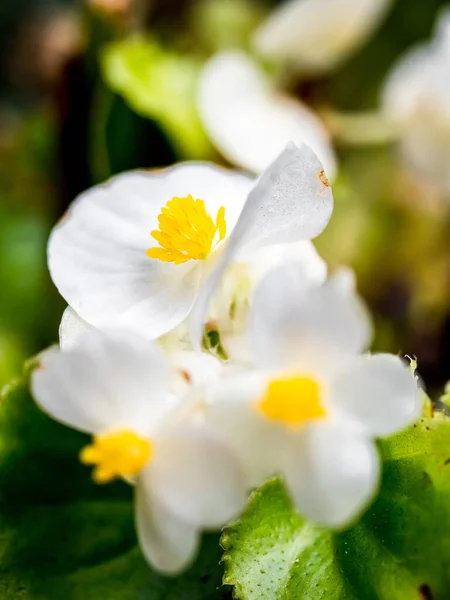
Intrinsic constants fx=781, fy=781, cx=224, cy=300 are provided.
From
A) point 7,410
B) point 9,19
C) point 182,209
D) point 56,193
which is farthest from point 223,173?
point 9,19

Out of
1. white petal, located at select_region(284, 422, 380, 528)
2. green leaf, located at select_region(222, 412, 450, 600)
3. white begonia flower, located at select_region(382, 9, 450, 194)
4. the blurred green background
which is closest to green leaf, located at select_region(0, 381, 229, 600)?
green leaf, located at select_region(222, 412, 450, 600)

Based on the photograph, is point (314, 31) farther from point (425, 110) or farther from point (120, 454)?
point (120, 454)

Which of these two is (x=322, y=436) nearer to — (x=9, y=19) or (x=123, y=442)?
(x=123, y=442)

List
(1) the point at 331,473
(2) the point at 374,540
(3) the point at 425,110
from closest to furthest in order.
Answer: (1) the point at 331,473, (2) the point at 374,540, (3) the point at 425,110

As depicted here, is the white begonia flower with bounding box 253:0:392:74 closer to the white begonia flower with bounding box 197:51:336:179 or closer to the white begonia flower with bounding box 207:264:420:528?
the white begonia flower with bounding box 197:51:336:179

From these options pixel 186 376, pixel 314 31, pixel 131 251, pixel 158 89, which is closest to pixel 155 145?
pixel 158 89

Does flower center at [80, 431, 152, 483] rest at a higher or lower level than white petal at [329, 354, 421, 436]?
lower

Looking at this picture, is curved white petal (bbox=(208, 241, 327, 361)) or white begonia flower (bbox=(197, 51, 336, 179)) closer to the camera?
curved white petal (bbox=(208, 241, 327, 361))
